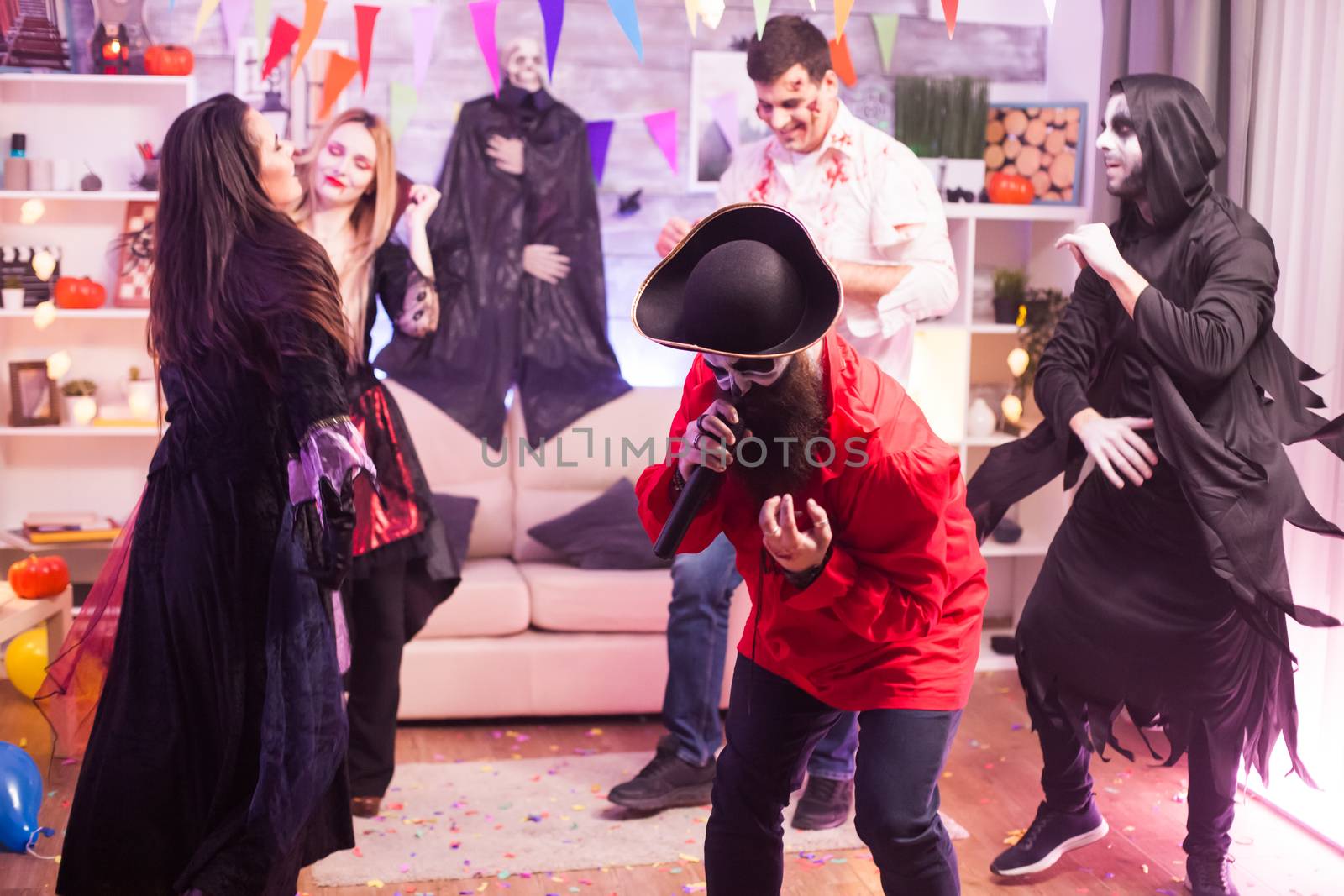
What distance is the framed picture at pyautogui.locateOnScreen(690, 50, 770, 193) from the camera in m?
4.30

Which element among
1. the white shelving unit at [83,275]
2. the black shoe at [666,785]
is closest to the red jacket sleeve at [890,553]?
the black shoe at [666,785]

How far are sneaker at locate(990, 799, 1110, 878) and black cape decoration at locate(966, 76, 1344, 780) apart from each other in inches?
7.5

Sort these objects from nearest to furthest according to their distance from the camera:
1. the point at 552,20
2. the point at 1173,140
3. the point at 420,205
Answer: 1. the point at 1173,140
2. the point at 420,205
3. the point at 552,20

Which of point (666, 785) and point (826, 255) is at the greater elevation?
point (826, 255)

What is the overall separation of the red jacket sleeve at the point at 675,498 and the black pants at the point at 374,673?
1.16 m

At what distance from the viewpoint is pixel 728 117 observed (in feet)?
14.2

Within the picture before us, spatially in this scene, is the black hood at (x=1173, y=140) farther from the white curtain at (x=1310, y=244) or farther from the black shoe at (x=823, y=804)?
the black shoe at (x=823, y=804)

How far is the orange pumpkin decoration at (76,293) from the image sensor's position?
12.9ft

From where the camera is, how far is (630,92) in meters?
4.31

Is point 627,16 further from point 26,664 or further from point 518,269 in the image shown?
point 26,664

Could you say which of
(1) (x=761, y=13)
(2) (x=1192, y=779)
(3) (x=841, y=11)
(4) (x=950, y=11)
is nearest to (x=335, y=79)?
(1) (x=761, y=13)

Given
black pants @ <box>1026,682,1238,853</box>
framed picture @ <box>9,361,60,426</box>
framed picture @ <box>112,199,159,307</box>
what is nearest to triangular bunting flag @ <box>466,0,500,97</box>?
framed picture @ <box>112,199,159,307</box>

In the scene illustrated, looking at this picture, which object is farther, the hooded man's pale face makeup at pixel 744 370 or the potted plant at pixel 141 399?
the potted plant at pixel 141 399

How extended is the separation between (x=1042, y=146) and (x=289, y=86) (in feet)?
8.01
